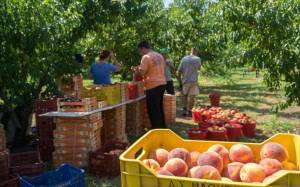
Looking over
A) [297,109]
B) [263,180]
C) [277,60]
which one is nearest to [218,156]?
[263,180]

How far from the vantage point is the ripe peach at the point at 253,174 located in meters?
2.84

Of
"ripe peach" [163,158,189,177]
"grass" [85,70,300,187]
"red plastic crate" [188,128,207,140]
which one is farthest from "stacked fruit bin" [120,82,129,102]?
"ripe peach" [163,158,189,177]

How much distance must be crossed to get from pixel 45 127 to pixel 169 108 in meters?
3.81

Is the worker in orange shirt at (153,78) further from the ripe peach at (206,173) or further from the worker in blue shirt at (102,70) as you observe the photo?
the ripe peach at (206,173)

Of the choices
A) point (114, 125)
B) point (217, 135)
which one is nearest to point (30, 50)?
point (114, 125)

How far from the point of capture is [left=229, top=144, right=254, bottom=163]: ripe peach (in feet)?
10.6

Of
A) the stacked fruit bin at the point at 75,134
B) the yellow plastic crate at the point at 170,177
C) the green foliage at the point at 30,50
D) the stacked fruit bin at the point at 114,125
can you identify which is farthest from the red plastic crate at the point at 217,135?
the yellow plastic crate at the point at 170,177

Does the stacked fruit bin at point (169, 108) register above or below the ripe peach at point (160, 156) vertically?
below

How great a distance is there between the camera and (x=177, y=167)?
2.99 m

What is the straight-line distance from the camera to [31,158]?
702cm

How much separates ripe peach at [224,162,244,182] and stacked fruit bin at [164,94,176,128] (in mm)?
7852

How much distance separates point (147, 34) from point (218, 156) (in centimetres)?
1241

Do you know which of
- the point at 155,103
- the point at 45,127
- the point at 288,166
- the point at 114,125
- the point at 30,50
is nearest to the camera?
the point at 288,166

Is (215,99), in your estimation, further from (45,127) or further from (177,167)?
(177,167)
